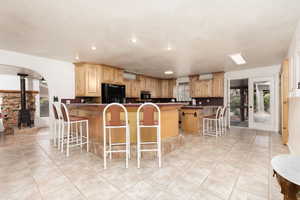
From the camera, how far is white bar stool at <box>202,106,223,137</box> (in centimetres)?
436

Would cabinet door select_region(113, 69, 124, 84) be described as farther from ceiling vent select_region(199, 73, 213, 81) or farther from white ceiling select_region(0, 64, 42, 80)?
ceiling vent select_region(199, 73, 213, 81)

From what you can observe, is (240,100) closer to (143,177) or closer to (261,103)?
(261,103)

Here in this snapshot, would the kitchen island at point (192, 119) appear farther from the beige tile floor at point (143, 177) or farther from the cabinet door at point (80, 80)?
the cabinet door at point (80, 80)

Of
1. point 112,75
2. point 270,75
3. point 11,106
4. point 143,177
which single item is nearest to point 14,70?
point 11,106

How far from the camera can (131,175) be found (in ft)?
6.77

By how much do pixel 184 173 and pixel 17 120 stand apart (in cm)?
691

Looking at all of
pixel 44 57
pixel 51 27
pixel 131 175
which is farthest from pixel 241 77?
pixel 44 57

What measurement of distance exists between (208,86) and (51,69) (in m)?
6.08

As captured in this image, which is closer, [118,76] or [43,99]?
[118,76]

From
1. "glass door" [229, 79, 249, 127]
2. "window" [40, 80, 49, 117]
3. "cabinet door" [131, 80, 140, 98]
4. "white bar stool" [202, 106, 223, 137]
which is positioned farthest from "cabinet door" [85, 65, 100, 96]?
"glass door" [229, 79, 249, 127]

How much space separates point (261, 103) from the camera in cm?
529

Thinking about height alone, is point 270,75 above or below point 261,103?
above

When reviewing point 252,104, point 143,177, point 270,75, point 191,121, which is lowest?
point 143,177

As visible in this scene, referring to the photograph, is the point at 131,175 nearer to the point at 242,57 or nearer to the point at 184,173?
the point at 184,173
